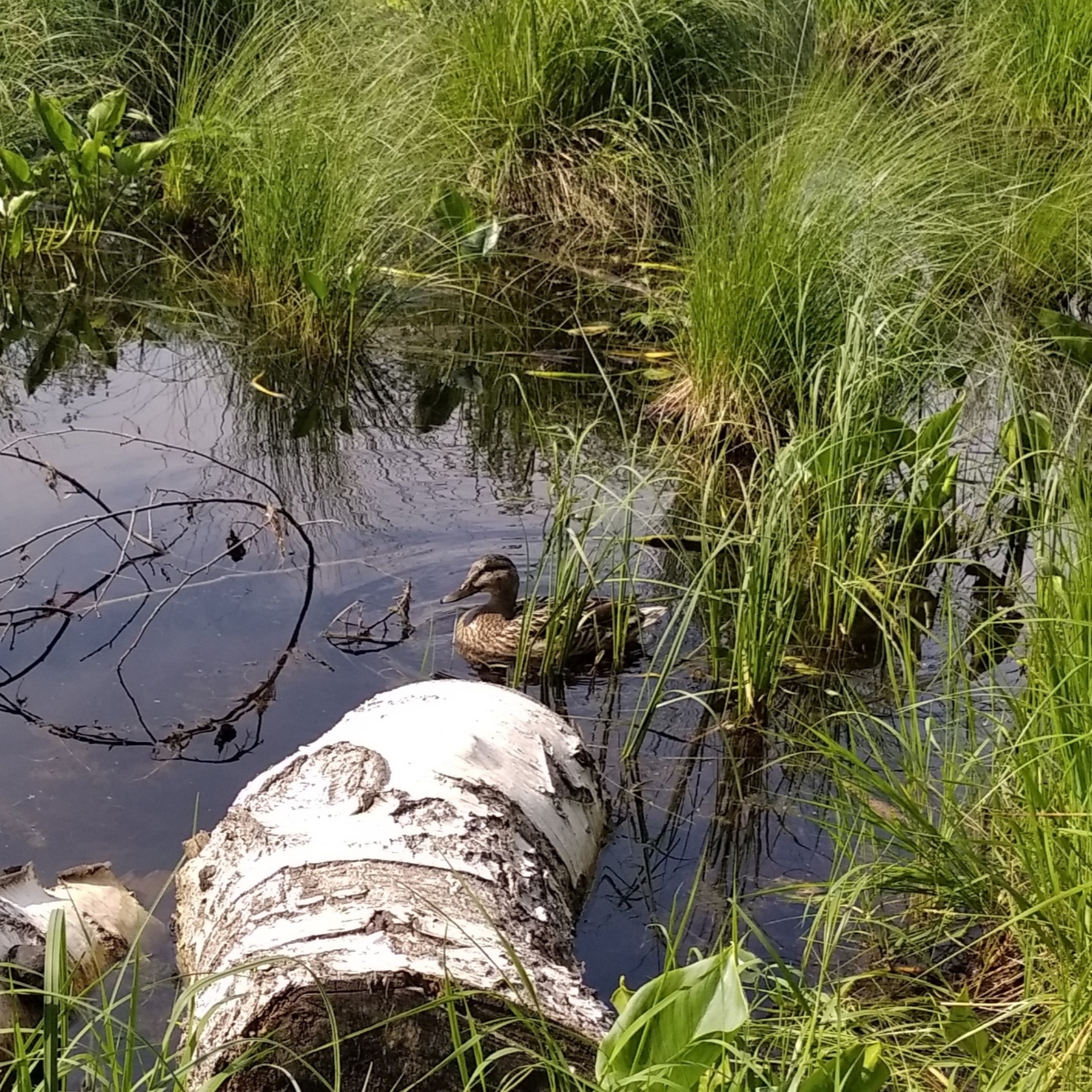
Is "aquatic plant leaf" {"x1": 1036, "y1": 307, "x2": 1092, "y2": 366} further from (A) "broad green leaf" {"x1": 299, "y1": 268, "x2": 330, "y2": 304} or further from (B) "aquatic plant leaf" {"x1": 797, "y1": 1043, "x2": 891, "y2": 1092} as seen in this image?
(B) "aquatic plant leaf" {"x1": 797, "y1": 1043, "x2": 891, "y2": 1092}

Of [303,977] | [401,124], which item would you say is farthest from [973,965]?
[401,124]

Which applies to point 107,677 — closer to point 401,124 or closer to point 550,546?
point 550,546

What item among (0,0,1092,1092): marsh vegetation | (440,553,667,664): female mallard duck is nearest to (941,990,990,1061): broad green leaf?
(0,0,1092,1092): marsh vegetation

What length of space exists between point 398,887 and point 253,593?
2.10 m

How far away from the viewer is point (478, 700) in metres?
3.16

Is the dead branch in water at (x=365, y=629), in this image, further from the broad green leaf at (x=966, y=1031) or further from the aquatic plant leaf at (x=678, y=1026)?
the aquatic plant leaf at (x=678, y=1026)

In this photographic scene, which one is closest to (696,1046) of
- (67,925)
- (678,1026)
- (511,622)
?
(678,1026)

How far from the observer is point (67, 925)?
2.67 metres

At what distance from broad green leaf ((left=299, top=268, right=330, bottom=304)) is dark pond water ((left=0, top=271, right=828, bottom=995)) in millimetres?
336

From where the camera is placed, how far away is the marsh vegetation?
2791 millimetres

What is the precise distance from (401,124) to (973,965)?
208 inches

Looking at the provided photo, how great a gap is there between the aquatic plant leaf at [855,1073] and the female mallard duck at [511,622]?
2253mm

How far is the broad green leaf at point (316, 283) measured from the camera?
228 inches

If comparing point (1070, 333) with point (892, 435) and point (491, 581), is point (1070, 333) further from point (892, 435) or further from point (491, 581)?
point (491, 581)
